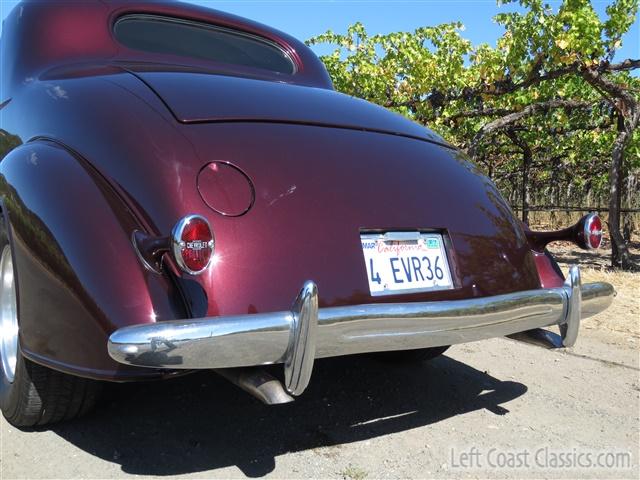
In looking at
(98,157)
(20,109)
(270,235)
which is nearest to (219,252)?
(270,235)

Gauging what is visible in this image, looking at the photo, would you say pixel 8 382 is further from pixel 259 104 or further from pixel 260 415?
pixel 259 104

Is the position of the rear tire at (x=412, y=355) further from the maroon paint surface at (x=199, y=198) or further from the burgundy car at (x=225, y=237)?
the maroon paint surface at (x=199, y=198)

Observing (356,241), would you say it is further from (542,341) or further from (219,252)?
(542,341)

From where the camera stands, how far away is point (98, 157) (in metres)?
1.96

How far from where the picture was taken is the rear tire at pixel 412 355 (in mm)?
3176

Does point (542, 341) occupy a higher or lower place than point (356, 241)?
lower

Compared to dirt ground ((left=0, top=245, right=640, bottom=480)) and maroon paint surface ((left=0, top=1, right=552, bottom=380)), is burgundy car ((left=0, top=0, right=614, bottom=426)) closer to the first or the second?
maroon paint surface ((left=0, top=1, right=552, bottom=380))

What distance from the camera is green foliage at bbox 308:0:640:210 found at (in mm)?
7898

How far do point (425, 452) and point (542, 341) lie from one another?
0.69m

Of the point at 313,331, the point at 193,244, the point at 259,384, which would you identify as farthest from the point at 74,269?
the point at 313,331

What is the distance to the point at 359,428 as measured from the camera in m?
2.45

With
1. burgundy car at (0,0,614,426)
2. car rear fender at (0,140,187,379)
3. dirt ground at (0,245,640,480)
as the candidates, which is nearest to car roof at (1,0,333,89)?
burgundy car at (0,0,614,426)

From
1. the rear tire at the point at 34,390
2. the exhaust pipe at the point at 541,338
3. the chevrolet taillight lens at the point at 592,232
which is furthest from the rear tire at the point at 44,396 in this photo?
the chevrolet taillight lens at the point at 592,232

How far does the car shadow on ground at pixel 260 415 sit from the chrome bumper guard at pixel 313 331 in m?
0.61
